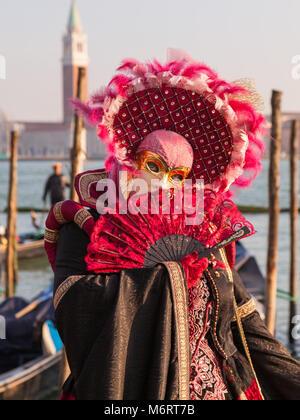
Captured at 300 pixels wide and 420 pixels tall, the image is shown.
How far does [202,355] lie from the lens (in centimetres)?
191

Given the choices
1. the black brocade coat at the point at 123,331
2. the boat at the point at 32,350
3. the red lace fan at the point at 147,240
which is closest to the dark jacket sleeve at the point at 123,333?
the black brocade coat at the point at 123,331

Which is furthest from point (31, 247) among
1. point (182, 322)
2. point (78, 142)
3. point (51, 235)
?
point (182, 322)

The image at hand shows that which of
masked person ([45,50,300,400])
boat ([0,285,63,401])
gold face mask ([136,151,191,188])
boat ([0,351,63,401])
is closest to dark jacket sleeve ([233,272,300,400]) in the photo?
masked person ([45,50,300,400])

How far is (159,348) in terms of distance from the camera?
68.1 inches

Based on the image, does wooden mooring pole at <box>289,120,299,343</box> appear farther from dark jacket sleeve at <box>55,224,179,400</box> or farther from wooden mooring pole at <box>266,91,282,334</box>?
dark jacket sleeve at <box>55,224,179,400</box>

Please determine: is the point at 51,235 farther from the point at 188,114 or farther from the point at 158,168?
the point at 188,114

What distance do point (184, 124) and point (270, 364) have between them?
87cm

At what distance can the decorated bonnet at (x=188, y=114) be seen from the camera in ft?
6.70

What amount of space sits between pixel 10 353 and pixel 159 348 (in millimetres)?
4574

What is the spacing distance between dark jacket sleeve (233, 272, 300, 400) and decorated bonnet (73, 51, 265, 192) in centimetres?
47

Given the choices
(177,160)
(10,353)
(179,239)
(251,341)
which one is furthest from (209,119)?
(10,353)

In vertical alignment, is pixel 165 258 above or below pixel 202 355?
above

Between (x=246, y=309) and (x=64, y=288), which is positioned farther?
(x=246, y=309)

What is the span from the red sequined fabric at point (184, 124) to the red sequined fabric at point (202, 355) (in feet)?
1.35
